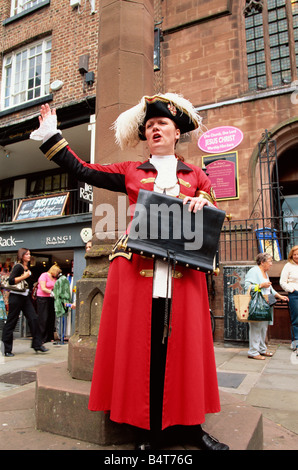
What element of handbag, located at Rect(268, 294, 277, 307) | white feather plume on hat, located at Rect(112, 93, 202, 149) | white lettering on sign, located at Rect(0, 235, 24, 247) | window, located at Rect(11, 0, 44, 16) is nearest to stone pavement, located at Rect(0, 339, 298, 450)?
handbag, located at Rect(268, 294, 277, 307)

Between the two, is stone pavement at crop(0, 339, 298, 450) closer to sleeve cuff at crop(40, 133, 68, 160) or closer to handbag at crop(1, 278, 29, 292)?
handbag at crop(1, 278, 29, 292)

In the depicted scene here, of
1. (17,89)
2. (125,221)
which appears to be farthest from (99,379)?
(17,89)

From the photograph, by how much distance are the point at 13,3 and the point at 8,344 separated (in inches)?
539

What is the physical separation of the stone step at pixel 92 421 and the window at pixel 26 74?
1183 cm

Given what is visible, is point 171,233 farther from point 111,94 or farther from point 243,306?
point 243,306

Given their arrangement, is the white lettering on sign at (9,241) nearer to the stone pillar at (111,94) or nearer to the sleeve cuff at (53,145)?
the stone pillar at (111,94)

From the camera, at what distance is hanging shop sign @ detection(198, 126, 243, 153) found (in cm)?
985

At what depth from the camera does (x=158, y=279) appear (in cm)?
198

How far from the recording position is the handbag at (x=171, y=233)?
1922mm

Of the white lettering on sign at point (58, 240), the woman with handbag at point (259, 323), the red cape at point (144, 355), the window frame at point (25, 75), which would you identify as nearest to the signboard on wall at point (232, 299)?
the woman with handbag at point (259, 323)

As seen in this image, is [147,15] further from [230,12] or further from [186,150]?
[230,12]

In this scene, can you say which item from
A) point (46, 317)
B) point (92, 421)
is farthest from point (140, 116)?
point (46, 317)
